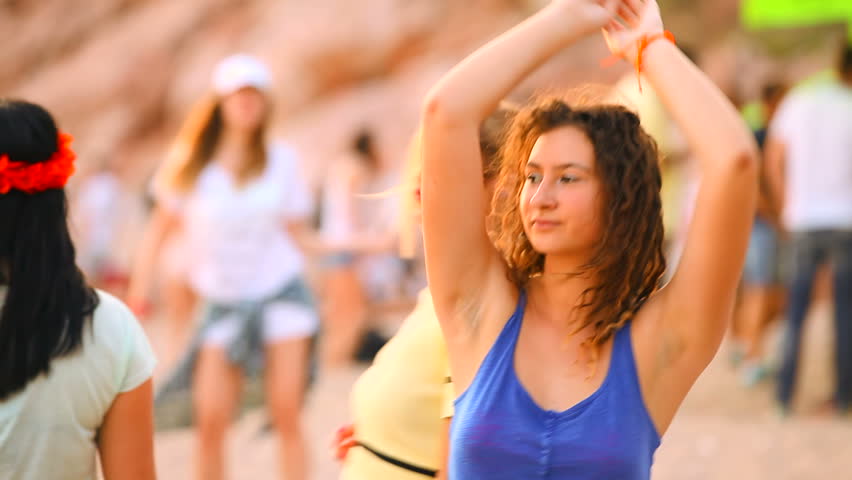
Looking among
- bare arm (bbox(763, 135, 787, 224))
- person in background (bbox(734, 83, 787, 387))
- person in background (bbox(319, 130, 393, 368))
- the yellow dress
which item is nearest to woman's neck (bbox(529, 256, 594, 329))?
the yellow dress

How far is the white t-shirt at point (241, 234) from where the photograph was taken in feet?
15.3

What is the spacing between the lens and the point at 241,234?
15.3 ft

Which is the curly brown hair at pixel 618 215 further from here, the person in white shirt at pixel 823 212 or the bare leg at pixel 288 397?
the person in white shirt at pixel 823 212

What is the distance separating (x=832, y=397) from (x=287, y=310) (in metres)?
3.82

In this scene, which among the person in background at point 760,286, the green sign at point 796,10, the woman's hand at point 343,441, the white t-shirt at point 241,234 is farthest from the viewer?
the green sign at point 796,10

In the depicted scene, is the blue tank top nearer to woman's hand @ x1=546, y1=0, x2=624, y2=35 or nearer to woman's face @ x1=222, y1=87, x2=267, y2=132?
woman's hand @ x1=546, y1=0, x2=624, y2=35

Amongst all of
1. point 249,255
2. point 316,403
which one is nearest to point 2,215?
point 249,255

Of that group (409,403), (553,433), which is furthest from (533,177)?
(409,403)

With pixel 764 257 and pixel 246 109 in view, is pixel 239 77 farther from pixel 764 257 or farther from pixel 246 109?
pixel 764 257

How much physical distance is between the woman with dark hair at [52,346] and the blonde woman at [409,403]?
50cm

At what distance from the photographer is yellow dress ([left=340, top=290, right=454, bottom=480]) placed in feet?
7.66

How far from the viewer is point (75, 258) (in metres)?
2.19

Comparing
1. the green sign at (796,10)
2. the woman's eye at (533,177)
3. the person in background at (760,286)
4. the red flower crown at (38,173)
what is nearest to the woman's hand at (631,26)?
the woman's eye at (533,177)

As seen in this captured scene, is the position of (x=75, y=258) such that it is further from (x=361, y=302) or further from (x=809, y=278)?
(x=361, y=302)
